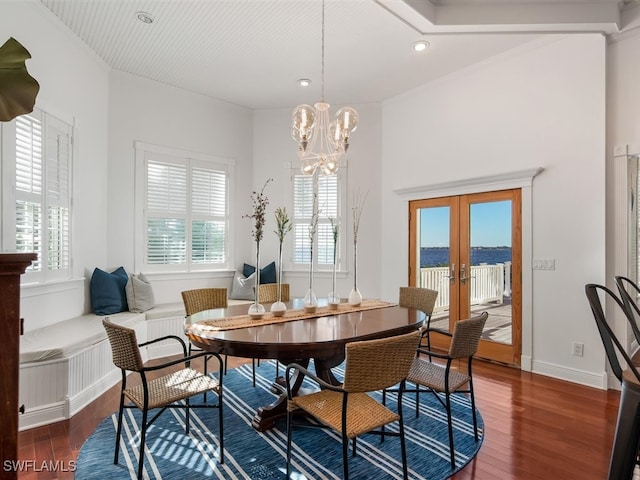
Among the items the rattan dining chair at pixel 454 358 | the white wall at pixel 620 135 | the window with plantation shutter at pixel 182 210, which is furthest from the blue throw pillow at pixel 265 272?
the white wall at pixel 620 135

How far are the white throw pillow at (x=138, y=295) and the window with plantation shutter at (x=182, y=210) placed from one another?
1.75 ft

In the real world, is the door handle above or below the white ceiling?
below

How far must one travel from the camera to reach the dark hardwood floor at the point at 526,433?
2.18m

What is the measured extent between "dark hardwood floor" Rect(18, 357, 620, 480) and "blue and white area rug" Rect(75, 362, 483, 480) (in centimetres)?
12

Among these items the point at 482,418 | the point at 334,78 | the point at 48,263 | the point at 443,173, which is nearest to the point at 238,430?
the point at 482,418

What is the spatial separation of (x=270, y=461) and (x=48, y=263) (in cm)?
283

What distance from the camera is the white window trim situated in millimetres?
5582

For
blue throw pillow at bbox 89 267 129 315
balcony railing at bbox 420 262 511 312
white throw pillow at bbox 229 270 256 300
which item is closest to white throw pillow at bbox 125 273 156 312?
blue throw pillow at bbox 89 267 129 315

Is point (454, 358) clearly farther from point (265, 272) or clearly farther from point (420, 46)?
point (265, 272)

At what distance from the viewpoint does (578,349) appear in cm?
356

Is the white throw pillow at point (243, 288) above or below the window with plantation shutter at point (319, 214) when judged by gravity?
below

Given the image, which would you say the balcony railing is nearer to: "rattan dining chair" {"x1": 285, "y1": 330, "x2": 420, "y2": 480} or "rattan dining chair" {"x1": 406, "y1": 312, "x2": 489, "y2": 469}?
"rattan dining chair" {"x1": 406, "y1": 312, "x2": 489, "y2": 469}

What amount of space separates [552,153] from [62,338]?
16.3 ft

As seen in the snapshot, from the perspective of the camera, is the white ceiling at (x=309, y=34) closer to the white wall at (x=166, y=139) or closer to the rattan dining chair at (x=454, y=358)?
the white wall at (x=166, y=139)
